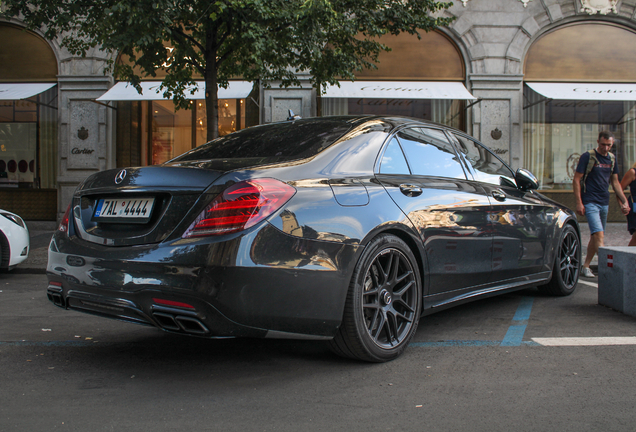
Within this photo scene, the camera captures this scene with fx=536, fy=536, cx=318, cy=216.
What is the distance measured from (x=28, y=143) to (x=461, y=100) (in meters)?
11.0

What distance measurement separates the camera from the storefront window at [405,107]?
1307 centimetres

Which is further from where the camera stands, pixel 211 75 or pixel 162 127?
pixel 162 127

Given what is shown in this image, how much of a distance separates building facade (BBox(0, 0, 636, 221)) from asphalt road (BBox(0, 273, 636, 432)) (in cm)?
965

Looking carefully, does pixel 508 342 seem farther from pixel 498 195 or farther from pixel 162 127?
pixel 162 127

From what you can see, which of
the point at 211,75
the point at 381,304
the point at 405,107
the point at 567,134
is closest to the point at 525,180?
the point at 381,304

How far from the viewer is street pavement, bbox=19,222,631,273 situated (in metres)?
7.39

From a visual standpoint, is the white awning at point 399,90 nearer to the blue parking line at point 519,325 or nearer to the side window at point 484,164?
the side window at point 484,164

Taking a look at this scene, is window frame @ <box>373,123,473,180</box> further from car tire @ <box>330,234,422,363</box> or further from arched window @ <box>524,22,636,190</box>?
arched window @ <box>524,22,636,190</box>

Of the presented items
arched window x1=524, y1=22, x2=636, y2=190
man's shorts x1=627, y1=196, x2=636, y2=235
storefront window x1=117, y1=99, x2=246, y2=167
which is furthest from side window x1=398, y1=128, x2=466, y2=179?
arched window x1=524, y1=22, x2=636, y2=190

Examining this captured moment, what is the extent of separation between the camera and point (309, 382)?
108 inches

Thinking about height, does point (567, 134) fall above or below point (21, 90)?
below

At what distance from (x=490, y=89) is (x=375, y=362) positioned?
11368mm

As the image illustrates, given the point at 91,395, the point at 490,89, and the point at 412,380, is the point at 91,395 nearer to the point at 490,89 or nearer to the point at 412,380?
the point at 412,380

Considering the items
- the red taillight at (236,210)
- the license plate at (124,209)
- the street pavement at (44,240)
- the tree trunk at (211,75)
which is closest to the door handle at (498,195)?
the red taillight at (236,210)
